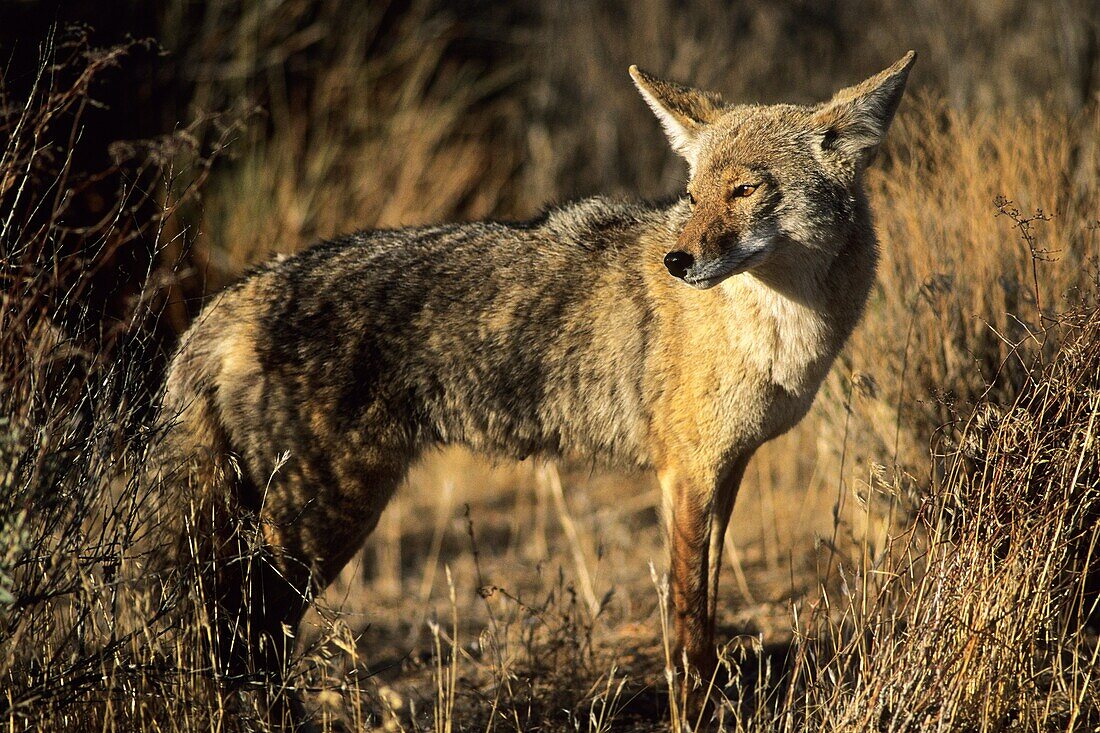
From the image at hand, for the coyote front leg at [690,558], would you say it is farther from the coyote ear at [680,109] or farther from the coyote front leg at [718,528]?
the coyote ear at [680,109]

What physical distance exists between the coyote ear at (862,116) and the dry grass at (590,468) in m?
0.62

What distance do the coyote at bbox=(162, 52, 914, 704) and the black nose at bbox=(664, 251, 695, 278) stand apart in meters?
0.09

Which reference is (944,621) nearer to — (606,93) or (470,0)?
(606,93)

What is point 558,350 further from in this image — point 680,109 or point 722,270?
point 680,109

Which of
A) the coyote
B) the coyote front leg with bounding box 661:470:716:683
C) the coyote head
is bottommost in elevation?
the coyote front leg with bounding box 661:470:716:683

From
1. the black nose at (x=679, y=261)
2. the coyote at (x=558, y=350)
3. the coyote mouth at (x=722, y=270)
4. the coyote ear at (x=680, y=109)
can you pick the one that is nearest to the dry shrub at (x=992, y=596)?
the coyote at (x=558, y=350)

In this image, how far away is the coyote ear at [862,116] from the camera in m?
4.05

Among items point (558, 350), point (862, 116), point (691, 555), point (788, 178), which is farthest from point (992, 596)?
point (558, 350)

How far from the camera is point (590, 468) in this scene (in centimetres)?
494

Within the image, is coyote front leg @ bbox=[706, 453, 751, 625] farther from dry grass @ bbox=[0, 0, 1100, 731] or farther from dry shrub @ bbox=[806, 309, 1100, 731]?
dry shrub @ bbox=[806, 309, 1100, 731]

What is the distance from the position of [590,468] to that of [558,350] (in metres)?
0.68

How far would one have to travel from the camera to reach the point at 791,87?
36.2 feet

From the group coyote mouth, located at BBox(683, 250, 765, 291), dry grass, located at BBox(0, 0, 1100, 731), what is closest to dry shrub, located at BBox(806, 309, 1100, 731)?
dry grass, located at BBox(0, 0, 1100, 731)

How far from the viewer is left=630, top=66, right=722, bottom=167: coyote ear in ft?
14.8
